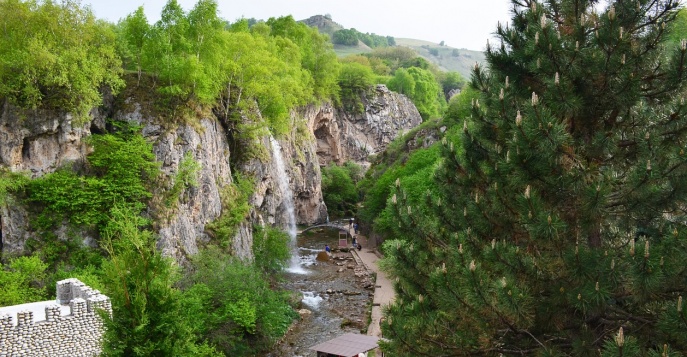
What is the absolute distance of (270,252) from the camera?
93.6ft

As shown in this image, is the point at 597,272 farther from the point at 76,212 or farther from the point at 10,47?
the point at 10,47

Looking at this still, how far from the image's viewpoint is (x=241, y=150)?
104ft

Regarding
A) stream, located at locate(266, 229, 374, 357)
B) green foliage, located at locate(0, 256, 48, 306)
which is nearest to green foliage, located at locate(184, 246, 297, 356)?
stream, located at locate(266, 229, 374, 357)

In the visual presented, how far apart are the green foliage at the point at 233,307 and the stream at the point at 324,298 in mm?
1024

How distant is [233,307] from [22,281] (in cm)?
730

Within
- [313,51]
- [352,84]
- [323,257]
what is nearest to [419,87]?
[352,84]

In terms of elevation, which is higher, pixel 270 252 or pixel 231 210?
pixel 231 210

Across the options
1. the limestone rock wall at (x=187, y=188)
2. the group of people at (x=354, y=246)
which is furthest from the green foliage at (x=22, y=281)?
the group of people at (x=354, y=246)

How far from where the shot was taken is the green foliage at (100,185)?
61.2ft

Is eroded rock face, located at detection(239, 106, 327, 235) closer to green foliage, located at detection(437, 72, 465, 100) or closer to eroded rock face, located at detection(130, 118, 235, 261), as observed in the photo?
eroded rock face, located at detection(130, 118, 235, 261)

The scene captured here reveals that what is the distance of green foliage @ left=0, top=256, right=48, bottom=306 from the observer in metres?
15.5

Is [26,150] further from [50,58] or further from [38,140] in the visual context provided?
[50,58]

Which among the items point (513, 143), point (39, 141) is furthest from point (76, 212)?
point (513, 143)

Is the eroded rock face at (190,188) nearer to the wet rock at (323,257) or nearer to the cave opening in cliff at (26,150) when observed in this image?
the cave opening in cliff at (26,150)
